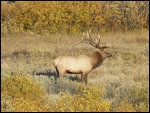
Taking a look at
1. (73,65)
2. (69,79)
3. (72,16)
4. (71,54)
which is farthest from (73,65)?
(72,16)

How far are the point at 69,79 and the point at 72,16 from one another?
1156 centimetres

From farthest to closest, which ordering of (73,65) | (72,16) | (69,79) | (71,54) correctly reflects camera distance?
(72,16) < (71,54) < (69,79) < (73,65)

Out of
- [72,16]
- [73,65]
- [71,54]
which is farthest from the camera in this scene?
[72,16]

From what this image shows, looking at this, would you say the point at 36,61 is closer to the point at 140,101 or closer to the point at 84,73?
the point at 84,73

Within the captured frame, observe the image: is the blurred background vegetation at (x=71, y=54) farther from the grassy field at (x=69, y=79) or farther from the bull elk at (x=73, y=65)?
the bull elk at (x=73, y=65)

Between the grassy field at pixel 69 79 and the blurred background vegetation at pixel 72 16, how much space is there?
239 cm

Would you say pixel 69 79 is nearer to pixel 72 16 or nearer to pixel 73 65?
pixel 73 65

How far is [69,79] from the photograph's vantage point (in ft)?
36.3

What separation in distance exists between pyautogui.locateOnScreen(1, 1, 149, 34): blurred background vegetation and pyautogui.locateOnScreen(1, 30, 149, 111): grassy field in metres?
2.39

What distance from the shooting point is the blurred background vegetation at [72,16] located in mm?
21969

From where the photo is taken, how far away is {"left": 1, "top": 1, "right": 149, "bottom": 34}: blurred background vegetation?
21969mm

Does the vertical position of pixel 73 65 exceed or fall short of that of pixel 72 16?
it exceeds it

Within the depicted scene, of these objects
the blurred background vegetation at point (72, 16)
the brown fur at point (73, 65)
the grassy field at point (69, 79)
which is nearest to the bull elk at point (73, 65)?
the brown fur at point (73, 65)

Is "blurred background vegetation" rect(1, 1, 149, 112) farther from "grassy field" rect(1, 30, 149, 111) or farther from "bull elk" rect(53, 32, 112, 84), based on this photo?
"bull elk" rect(53, 32, 112, 84)
